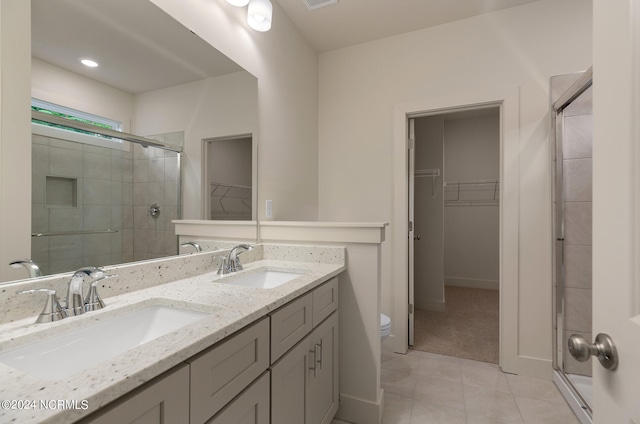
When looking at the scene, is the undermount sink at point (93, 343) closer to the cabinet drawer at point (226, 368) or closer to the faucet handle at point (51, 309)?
the faucet handle at point (51, 309)

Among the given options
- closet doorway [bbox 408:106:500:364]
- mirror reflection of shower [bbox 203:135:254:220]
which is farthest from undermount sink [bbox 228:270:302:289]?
closet doorway [bbox 408:106:500:364]

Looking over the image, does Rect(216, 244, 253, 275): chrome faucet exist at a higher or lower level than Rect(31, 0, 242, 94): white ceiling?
lower

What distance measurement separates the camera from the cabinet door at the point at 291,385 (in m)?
1.04

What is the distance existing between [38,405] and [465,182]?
5.09m

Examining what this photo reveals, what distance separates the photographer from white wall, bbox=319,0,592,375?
2129 mm

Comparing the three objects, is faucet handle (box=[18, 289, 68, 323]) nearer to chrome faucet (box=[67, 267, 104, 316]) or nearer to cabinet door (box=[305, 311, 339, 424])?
chrome faucet (box=[67, 267, 104, 316])

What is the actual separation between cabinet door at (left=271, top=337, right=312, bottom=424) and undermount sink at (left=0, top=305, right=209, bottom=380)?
0.36 m

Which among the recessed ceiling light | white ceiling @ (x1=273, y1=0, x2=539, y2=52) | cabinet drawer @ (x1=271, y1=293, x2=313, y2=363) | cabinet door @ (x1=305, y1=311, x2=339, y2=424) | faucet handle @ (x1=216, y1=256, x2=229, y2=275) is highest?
white ceiling @ (x1=273, y1=0, x2=539, y2=52)

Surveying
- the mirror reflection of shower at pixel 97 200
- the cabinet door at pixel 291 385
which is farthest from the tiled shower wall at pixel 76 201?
the cabinet door at pixel 291 385

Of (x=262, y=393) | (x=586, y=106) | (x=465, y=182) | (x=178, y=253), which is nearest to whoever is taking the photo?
(x=262, y=393)

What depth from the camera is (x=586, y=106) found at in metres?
1.97

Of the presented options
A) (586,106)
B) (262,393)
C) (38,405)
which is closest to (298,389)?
(262,393)

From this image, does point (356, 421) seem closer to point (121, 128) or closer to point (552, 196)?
point (121, 128)

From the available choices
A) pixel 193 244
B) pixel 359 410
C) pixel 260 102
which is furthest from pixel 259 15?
pixel 359 410
